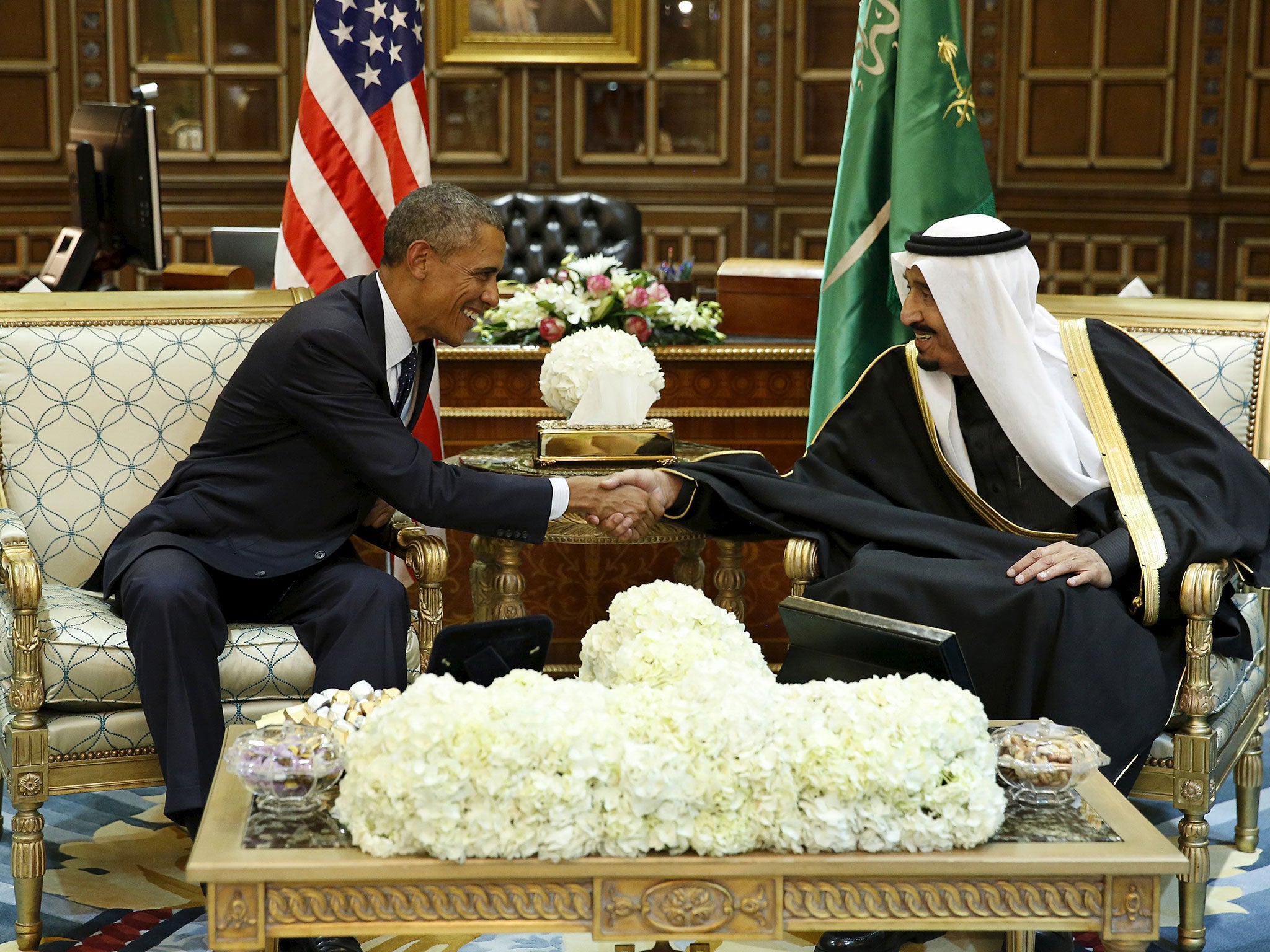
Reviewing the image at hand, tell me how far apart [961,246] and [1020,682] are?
876 millimetres

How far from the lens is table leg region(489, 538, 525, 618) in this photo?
3209 mm

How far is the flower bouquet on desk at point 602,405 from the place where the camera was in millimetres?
3141

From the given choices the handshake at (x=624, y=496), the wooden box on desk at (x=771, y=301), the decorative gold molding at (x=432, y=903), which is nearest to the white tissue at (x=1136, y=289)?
the wooden box on desk at (x=771, y=301)

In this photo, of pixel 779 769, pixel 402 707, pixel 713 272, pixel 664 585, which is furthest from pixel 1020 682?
pixel 713 272

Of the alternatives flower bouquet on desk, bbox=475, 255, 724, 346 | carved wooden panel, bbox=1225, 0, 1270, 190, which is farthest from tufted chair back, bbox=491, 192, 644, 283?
carved wooden panel, bbox=1225, 0, 1270, 190

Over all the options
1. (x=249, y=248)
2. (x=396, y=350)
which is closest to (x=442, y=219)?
(x=396, y=350)

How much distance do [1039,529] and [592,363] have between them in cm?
106

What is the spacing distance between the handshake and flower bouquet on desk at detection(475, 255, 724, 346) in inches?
36.9

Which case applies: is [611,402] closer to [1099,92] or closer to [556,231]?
[556,231]

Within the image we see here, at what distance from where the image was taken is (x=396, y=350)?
112 inches

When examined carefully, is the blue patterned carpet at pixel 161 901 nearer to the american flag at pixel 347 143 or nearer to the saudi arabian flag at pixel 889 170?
the american flag at pixel 347 143

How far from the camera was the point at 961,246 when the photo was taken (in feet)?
9.16

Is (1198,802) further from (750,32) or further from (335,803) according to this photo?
(750,32)

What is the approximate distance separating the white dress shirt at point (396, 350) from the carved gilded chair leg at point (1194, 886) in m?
1.31
